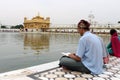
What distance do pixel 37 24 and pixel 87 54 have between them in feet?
221

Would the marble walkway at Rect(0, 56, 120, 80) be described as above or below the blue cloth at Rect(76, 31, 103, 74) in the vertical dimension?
below

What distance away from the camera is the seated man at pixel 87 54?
3.41 metres

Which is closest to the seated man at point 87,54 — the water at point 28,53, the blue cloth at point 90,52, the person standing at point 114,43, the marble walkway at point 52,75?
the blue cloth at point 90,52

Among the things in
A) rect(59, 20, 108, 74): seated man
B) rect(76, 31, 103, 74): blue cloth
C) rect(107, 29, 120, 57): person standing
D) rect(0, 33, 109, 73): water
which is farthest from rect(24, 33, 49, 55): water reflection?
rect(76, 31, 103, 74): blue cloth

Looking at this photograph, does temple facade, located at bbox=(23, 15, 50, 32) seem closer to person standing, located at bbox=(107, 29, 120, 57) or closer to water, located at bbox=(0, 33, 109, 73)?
water, located at bbox=(0, 33, 109, 73)

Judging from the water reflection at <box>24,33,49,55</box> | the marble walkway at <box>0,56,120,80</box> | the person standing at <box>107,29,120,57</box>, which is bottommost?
the water reflection at <box>24,33,49,55</box>

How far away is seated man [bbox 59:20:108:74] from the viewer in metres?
3.41

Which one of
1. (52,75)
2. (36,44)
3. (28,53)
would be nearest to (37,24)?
(36,44)

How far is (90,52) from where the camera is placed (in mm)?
3457

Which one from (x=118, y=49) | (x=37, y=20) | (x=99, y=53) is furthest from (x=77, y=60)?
(x=37, y=20)

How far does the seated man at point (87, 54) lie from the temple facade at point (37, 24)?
65.8m

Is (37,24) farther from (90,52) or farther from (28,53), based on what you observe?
(90,52)

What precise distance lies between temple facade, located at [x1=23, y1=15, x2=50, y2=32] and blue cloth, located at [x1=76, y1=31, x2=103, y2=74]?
6587 centimetres

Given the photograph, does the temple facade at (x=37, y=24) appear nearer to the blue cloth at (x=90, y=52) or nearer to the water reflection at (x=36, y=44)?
the water reflection at (x=36, y=44)
